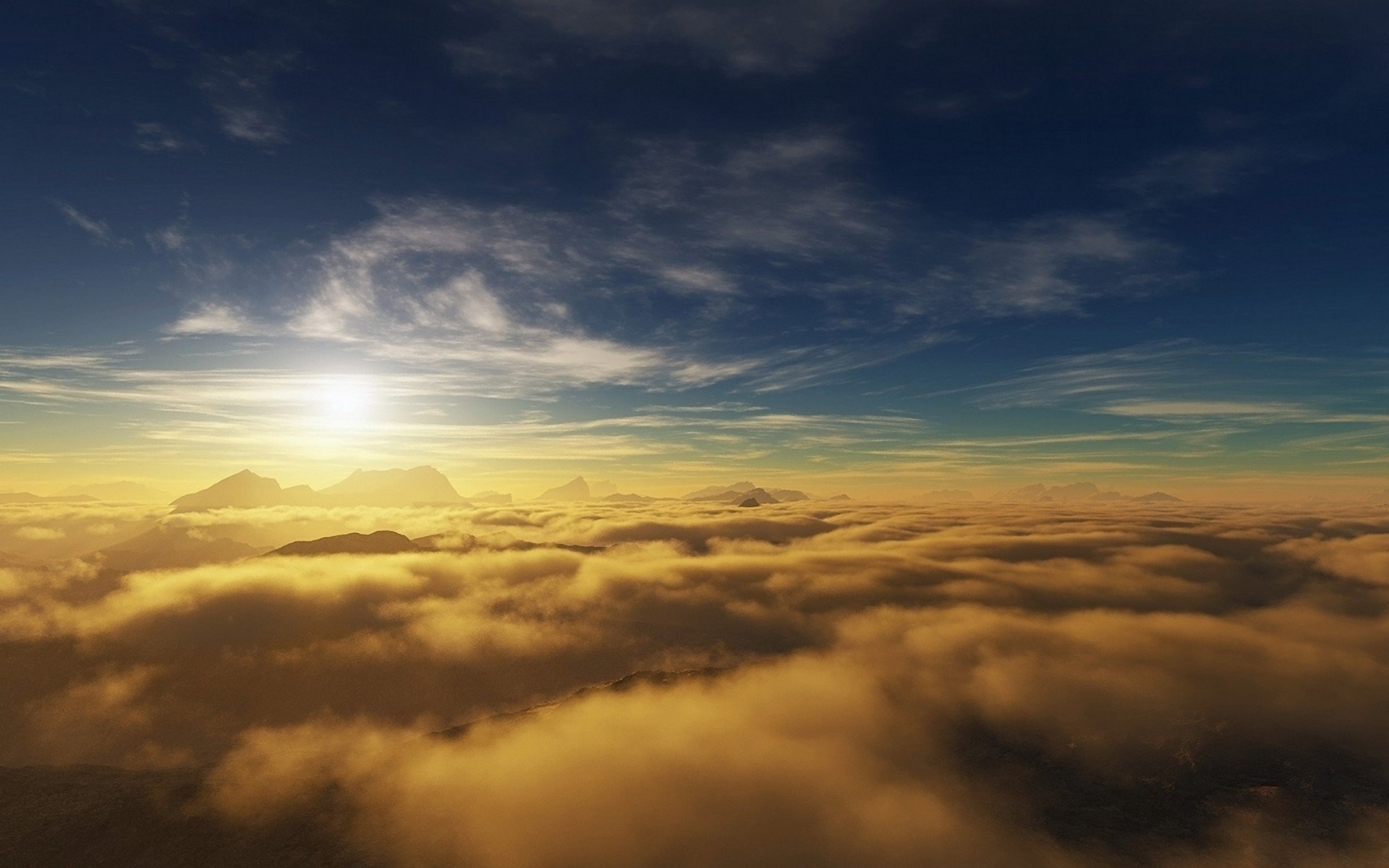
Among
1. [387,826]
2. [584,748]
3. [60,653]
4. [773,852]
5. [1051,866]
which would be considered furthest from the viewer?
[60,653]

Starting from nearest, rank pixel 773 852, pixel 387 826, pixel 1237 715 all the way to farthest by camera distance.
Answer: pixel 773 852, pixel 387 826, pixel 1237 715

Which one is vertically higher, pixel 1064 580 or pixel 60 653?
pixel 1064 580

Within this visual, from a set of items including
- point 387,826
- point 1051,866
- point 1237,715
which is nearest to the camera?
point 1051,866

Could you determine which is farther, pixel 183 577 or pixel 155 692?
pixel 183 577

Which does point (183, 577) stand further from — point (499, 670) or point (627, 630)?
point (627, 630)

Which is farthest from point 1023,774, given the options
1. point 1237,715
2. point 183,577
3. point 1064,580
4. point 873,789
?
point 183,577

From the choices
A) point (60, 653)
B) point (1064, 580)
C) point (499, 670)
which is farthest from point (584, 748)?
point (60, 653)

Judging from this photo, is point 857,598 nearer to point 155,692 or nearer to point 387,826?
point 387,826

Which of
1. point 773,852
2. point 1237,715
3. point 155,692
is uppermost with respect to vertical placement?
point 1237,715

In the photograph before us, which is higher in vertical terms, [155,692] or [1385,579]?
[1385,579]
